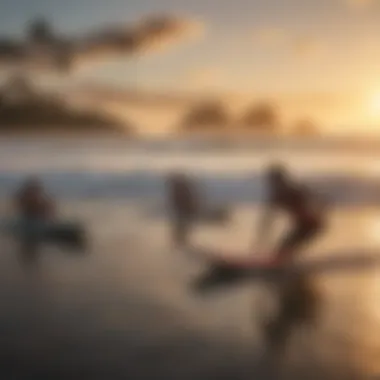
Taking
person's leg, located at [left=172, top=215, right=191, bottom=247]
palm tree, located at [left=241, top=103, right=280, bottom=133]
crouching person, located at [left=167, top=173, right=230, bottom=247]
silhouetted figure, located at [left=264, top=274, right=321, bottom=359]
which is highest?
palm tree, located at [left=241, top=103, right=280, bottom=133]

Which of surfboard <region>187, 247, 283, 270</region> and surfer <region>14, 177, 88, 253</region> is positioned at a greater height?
Answer: surfer <region>14, 177, 88, 253</region>

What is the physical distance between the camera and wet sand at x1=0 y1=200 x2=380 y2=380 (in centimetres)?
107

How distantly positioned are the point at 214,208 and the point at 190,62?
269mm

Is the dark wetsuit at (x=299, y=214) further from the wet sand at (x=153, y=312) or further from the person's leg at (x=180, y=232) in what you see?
the person's leg at (x=180, y=232)

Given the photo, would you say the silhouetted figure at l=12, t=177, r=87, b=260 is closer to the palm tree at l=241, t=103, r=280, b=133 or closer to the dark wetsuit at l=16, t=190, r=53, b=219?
the dark wetsuit at l=16, t=190, r=53, b=219

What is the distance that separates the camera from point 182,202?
112cm

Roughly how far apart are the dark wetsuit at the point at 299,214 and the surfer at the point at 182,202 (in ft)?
0.47

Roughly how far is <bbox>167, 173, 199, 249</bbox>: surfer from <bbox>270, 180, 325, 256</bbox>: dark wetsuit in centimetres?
14

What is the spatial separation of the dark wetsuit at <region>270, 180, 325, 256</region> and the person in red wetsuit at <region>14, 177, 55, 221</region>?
1.31 feet

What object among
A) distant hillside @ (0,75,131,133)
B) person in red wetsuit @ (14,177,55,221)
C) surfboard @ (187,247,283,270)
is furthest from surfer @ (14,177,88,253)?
surfboard @ (187,247,283,270)

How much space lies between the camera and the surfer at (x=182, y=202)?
43.8 inches

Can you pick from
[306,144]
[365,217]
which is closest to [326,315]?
[365,217]

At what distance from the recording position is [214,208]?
112cm

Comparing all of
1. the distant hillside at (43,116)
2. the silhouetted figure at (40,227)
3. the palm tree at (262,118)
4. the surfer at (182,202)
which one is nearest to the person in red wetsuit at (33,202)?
the silhouetted figure at (40,227)
